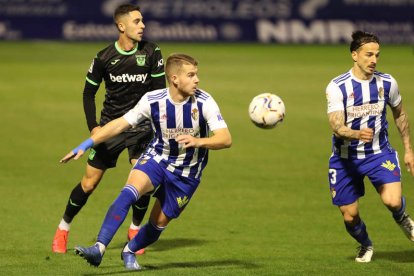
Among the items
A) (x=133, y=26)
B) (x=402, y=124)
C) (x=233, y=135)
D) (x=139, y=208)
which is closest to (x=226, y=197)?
(x=139, y=208)

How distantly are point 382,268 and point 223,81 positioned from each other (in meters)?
17.7

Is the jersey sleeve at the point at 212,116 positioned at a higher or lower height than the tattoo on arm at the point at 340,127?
higher

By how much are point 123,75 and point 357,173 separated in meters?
2.64

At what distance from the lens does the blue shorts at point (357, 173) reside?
984 centimetres

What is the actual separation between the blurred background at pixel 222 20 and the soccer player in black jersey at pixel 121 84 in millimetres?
25175

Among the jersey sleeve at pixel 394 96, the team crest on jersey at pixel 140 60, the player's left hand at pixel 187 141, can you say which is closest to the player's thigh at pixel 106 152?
the team crest on jersey at pixel 140 60

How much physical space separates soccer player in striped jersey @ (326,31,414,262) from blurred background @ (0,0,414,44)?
2640 centimetres

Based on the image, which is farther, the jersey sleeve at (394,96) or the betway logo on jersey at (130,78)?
the betway logo on jersey at (130,78)

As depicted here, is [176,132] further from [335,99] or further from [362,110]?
[362,110]

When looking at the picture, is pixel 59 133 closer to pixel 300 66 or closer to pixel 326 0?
pixel 300 66

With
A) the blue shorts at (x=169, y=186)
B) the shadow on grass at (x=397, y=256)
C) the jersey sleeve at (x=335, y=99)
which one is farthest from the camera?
the shadow on grass at (x=397, y=256)

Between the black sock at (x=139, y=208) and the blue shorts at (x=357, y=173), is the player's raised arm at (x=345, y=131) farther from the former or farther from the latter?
the black sock at (x=139, y=208)

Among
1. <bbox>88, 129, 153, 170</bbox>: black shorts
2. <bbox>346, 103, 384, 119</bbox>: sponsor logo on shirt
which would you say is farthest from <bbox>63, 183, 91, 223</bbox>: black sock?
<bbox>346, 103, 384, 119</bbox>: sponsor logo on shirt

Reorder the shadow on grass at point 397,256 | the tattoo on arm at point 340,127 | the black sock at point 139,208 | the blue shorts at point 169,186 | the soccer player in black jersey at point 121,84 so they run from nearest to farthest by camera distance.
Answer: the blue shorts at point 169,186 → the tattoo on arm at point 340,127 → the shadow on grass at point 397,256 → the soccer player in black jersey at point 121,84 → the black sock at point 139,208
